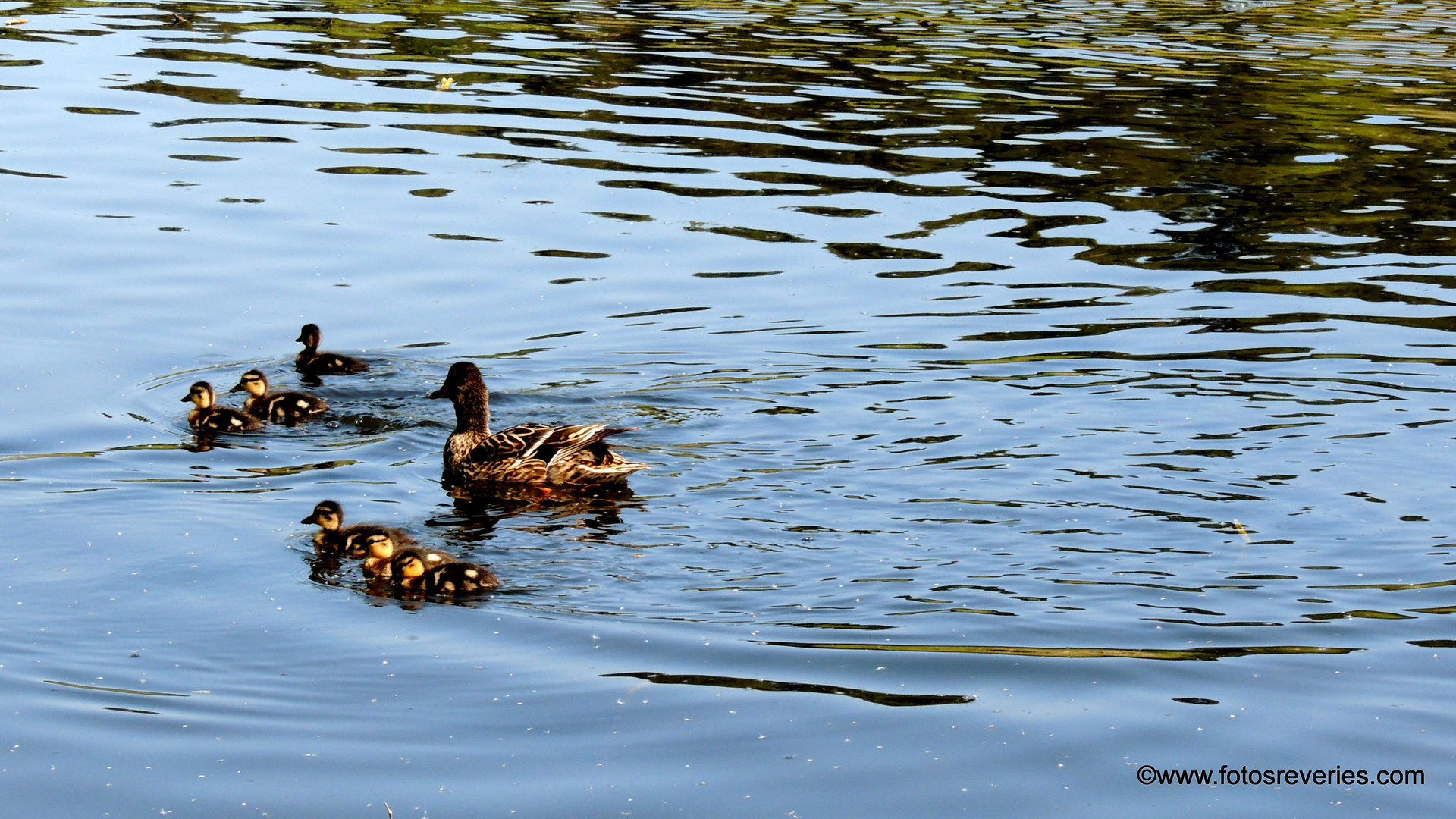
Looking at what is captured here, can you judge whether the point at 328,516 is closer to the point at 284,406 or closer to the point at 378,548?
the point at 378,548

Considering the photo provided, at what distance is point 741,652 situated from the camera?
23.4ft

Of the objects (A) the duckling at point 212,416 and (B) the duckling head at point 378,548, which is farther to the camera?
(A) the duckling at point 212,416

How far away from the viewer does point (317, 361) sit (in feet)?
37.5

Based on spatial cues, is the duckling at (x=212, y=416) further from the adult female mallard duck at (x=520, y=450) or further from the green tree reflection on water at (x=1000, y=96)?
the green tree reflection on water at (x=1000, y=96)

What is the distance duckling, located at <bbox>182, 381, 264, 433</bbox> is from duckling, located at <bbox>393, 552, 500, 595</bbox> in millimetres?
2853

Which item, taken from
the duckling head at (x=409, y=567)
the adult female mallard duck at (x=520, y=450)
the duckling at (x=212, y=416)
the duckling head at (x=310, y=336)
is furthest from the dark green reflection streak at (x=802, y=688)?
the duckling head at (x=310, y=336)

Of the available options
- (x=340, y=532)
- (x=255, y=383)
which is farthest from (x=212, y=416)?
(x=340, y=532)

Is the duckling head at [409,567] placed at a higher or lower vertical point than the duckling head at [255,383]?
lower

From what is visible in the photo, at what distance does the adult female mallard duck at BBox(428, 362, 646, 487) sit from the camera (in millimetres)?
9789

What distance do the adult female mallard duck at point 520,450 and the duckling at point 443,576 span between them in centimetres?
176

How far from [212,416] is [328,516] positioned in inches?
93.4

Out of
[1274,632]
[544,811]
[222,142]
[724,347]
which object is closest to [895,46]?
[222,142]

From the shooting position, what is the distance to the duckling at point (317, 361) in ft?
37.3

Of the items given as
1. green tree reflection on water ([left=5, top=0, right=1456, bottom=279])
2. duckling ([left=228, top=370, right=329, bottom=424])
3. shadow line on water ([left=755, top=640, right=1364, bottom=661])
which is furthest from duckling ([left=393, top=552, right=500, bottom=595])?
green tree reflection on water ([left=5, top=0, right=1456, bottom=279])
